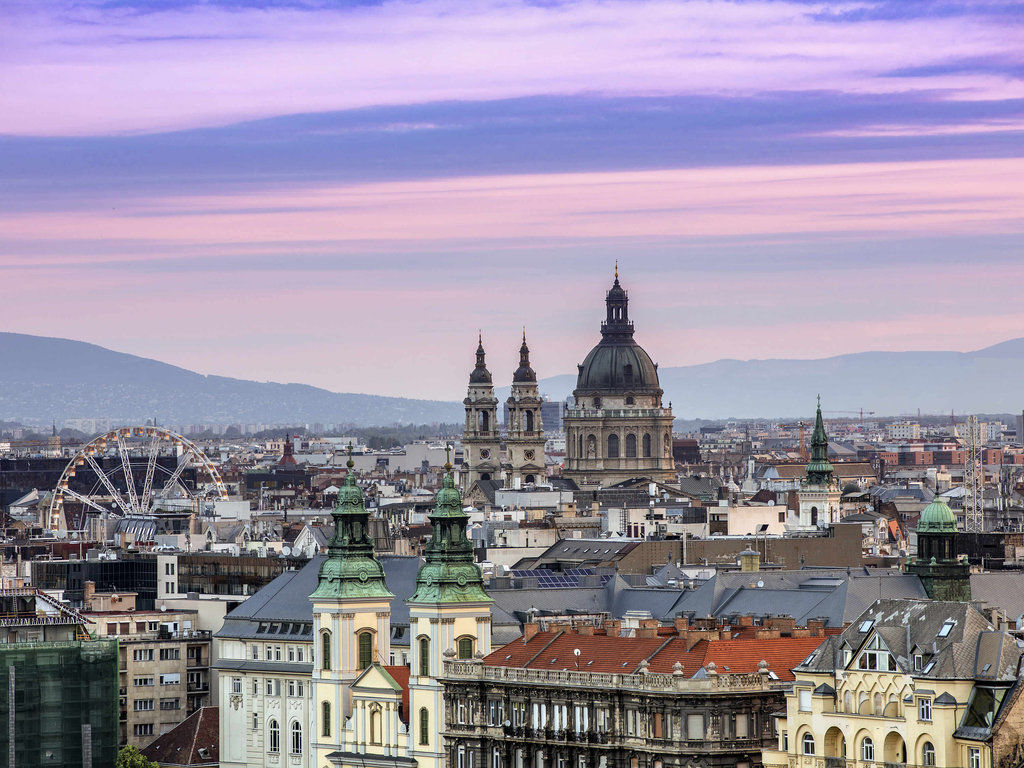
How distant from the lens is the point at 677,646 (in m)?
123

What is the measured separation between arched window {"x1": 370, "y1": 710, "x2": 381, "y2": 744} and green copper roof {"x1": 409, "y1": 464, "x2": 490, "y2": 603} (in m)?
5.63

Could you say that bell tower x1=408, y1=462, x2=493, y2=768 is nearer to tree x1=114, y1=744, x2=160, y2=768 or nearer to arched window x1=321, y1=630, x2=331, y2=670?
arched window x1=321, y1=630, x2=331, y2=670

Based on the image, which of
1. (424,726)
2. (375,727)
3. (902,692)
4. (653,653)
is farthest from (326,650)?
(902,692)

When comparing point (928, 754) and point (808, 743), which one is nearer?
point (928, 754)

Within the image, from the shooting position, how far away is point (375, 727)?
13725 centimetres

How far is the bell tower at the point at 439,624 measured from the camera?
132750 mm

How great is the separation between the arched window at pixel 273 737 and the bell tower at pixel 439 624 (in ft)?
67.6

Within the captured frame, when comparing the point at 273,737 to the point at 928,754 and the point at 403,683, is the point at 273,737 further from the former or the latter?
Result: the point at 928,754

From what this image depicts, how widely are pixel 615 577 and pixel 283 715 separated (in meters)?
23.9

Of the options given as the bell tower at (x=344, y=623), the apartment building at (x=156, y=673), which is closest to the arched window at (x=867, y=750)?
the bell tower at (x=344, y=623)

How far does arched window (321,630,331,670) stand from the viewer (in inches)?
5531

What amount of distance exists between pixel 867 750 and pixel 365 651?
3790 cm

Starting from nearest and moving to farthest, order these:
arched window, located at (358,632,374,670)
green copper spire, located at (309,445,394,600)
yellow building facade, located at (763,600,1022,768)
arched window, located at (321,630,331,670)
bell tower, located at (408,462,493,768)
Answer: yellow building facade, located at (763,600,1022,768) < bell tower, located at (408,462,493,768) < green copper spire, located at (309,445,394,600) < arched window, located at (358,632,374,670) < arched window, located at (321,630,331,670)

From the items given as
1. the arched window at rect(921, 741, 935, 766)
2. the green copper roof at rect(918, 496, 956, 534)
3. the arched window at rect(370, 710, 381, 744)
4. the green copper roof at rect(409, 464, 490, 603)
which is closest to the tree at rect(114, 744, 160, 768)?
the arched window at rect(370, 710, 381, 744)
